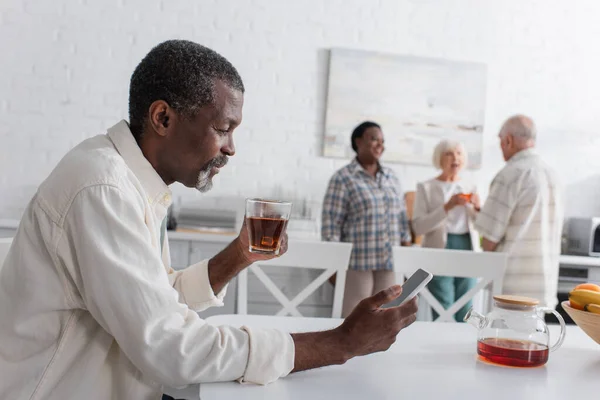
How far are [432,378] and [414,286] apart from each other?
160 mm

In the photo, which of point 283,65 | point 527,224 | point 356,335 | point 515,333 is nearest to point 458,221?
point 527,224

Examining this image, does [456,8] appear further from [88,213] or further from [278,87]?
[88,213]

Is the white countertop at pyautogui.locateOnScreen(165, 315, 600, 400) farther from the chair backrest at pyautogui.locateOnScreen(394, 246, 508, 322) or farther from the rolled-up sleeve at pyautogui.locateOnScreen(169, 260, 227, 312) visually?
the chair backrest at pyautogui.locateOnScreen(394, 246, 508, 322)

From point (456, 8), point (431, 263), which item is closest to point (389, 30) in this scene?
point (456, 8)

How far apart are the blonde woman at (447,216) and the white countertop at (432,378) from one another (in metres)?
1.73

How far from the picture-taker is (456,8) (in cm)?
419

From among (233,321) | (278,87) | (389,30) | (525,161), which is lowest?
(233,321)

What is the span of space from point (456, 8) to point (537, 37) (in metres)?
0.57

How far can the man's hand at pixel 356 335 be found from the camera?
105cm

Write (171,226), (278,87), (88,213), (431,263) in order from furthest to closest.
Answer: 1. (278,87)
2. (171,226)
3. (431,263)
4. (88,213)

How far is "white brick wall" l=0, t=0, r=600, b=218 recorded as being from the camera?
3.83 m

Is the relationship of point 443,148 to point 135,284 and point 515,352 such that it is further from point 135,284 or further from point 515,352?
point 135,284

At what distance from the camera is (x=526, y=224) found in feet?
9.11

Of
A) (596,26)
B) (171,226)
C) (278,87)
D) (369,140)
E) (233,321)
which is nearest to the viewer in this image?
(233,321)
